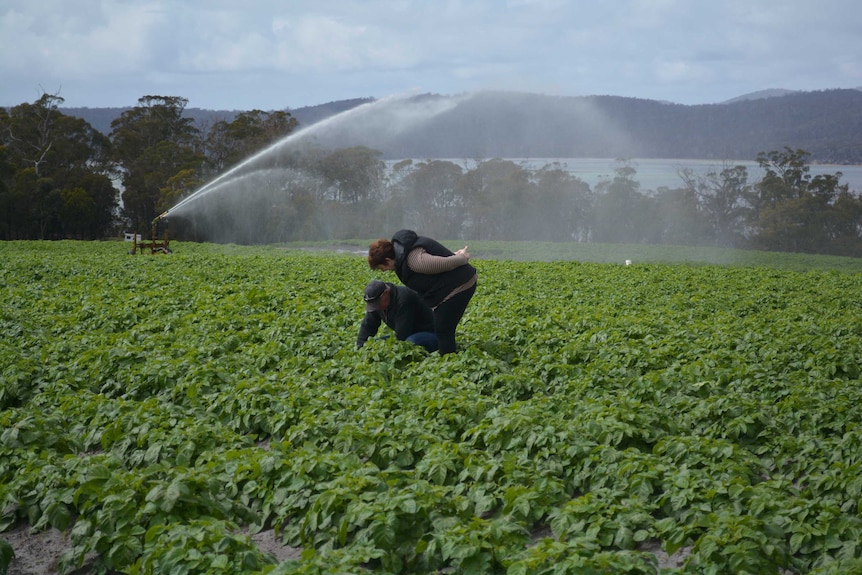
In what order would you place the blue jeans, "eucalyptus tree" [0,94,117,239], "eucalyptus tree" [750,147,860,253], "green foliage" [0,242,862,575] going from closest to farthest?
"green foliage" [0,242,862,575] → the blue jeans → "eucalyptus tree" [750,147,860,253] → "eucalyptus tree" [0,94,117,239]

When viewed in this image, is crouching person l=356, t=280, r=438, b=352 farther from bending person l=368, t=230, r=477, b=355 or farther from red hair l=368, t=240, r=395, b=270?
red hair l=368, t=240, r=395, b=270

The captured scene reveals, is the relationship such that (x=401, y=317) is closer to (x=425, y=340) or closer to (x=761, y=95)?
(x=425, y=340)

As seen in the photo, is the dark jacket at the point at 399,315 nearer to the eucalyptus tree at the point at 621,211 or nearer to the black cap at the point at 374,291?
the black cap at the point at 374,291

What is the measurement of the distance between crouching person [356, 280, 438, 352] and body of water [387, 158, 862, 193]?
183 feet

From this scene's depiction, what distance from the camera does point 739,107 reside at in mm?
92375

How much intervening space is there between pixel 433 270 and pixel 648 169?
206 feet

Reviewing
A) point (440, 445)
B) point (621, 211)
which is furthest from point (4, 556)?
point (621, 211)

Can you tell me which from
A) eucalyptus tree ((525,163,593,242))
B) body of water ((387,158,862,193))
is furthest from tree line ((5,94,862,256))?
body of water ((387,158,862,193))

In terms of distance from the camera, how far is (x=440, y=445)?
18.6 feet

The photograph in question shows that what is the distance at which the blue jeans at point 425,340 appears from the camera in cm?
901

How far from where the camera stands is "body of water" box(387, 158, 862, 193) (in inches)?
2494

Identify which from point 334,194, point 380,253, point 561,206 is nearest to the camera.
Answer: point 380,253

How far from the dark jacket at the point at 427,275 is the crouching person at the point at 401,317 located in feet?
1.22

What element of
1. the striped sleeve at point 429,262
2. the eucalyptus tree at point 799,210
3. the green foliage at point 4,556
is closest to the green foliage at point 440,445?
the green foliage at point 4,556
